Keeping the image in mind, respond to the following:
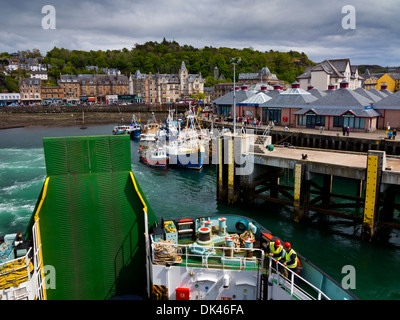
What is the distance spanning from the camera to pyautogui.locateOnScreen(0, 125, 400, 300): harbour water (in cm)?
1970

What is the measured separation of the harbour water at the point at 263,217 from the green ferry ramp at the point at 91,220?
1264 centimetres

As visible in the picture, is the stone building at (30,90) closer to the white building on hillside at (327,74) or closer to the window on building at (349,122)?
the white building on hillside at (327,74)

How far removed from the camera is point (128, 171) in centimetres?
1272

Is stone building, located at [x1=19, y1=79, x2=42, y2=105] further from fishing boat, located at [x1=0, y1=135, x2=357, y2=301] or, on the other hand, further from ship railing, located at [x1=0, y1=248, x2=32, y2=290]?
ship railing, located at [x1=0, y1=248, x2=32, y2=290]

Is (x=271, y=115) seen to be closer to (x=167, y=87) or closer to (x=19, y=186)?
(x=19, y=186)

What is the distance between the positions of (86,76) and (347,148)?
149m

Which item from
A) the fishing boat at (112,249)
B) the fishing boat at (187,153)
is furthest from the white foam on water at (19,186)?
the fishing boat at (112,249)

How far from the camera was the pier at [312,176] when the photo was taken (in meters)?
22.3

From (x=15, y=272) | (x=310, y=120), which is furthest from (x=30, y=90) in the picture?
(x=15, y=272)

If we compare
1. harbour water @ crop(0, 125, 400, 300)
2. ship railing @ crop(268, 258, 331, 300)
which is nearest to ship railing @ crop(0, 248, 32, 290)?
ship railing @ crop(268, 258, 331, 300)

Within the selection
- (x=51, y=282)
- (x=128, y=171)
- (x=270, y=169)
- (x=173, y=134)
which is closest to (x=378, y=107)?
(x=270, y=169)

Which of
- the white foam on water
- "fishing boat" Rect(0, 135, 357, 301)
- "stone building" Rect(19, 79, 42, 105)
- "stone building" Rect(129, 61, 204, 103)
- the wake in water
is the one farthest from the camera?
"stone building" Rect(129, 61, 204, 103)

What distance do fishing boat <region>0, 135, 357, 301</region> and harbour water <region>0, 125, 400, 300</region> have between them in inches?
361

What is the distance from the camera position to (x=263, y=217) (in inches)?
1113
